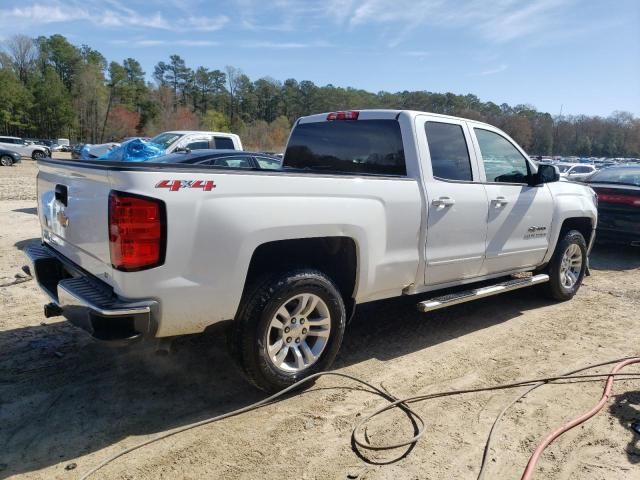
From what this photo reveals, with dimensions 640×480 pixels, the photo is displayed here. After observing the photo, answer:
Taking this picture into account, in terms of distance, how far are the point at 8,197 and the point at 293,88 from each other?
107370mm

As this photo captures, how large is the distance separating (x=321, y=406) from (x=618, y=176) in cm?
895

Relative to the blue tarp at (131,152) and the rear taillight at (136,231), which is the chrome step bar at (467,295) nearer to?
the rear taillight at (136,231)

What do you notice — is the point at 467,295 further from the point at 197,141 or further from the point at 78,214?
the point at 197,141

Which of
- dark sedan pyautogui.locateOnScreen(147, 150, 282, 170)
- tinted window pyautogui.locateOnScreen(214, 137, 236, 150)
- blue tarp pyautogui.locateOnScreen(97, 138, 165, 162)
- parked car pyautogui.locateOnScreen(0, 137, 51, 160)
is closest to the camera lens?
dark sedan pyautogui.locateOnScreen(147, 150, 282, 170)

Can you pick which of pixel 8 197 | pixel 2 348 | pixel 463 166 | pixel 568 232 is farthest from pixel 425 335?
pixel 8 197

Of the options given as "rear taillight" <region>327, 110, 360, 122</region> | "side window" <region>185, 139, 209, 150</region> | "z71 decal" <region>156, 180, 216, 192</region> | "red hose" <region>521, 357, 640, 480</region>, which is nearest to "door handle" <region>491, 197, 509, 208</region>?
"rear taillight" <region>327, 110, 360, 122</region>

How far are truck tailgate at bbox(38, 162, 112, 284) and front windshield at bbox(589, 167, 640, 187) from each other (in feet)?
30.9

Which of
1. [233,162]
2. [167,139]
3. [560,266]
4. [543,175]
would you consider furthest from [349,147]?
[167,139]

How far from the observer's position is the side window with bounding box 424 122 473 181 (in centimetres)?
426

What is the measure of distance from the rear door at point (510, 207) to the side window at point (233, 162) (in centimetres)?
457

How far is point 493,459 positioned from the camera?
281cm

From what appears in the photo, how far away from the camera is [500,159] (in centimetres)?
498

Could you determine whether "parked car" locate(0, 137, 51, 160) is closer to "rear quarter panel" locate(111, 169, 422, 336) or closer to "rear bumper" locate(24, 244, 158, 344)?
"rear bumper" locate(24, 244, 158, 344)

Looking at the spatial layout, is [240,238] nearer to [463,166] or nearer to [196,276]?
[196,276]
